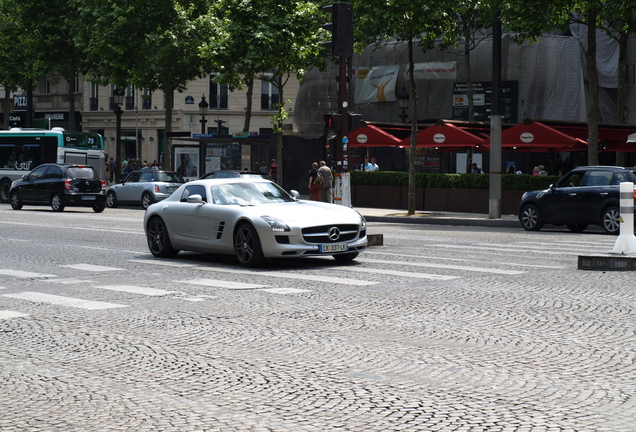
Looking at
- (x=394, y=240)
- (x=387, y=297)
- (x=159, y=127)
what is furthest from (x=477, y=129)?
(x=159, y=127)

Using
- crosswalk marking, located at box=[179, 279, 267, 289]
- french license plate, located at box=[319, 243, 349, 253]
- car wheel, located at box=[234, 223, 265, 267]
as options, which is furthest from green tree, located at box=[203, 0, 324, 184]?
crosswalk marking, located at box=[179, 279, 267, 289]

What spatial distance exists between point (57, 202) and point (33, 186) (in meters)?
1.42

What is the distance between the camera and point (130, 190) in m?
40.0

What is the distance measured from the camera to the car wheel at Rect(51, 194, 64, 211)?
118 feet

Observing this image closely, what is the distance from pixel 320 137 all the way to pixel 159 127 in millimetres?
21719

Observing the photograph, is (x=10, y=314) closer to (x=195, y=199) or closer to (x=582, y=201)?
(x=195, y=199)

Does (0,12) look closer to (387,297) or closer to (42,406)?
(387,297)

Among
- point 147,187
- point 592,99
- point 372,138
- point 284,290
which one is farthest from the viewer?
point 147,187

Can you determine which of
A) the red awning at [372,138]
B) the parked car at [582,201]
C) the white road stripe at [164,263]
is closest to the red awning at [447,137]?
the red awning at [372,138]

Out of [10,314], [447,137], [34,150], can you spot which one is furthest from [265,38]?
[10,314]

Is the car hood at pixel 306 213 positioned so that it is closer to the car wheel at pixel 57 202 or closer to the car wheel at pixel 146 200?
the car wheel at pixel 57 202

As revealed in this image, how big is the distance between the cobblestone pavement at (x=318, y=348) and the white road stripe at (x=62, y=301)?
30mm

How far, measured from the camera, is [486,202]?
112ft

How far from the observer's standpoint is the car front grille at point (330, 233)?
46.9 ft
